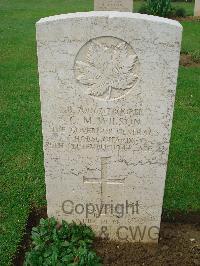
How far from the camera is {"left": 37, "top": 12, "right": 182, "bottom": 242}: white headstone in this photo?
3293 millimetres

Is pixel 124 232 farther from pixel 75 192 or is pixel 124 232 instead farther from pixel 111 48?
pixel 111 48

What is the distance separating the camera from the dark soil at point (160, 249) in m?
3.95

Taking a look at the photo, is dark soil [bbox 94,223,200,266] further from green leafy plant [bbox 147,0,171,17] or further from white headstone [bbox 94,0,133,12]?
green leafy plant [bbox 147,0,171,17]

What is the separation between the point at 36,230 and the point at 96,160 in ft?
2.82

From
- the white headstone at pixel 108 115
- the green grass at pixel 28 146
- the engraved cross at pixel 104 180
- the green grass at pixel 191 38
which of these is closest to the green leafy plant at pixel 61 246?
the white headstone at pixel 108 115

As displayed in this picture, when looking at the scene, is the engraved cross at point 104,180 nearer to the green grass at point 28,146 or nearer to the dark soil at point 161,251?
the dark soil at point 161,251

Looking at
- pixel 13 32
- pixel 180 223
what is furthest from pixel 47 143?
pixel 13 32

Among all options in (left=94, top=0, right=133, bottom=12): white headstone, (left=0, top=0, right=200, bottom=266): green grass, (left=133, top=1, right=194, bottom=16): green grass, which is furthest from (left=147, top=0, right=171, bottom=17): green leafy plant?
(left=0, top=0, right=200, bottom=266): green grass

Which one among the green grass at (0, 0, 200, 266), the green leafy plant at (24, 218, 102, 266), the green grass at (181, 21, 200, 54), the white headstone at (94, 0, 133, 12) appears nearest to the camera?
the green leafy plant at (24, 218, 102, 266)

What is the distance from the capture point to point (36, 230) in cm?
398

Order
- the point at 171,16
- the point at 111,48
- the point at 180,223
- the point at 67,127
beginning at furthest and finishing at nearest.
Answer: the point at 171,16 < the point at 180,223 < the point at 67,127 < the point at 111,48

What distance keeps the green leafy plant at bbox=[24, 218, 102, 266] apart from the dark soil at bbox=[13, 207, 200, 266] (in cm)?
15

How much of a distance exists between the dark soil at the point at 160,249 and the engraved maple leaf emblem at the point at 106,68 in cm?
149

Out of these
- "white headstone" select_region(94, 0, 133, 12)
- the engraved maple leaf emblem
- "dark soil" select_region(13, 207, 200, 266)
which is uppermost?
the engraved maple leaf emblem
